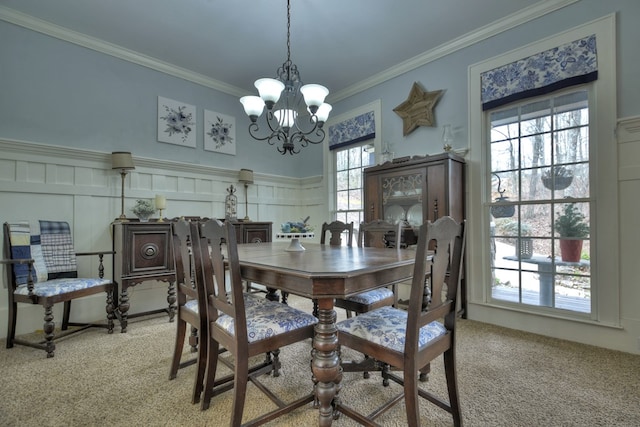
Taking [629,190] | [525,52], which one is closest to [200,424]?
[629,190]

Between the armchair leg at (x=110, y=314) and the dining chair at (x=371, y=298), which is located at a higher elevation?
the dining chair at (x=371, y=298)

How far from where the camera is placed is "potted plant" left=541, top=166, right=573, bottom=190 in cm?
255

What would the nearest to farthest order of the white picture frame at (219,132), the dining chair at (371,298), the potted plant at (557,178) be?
the dining chair at (371,298)
the potted plant at (557,178)
the white picture frame at (219,132)

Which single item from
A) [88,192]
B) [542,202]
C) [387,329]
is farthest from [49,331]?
[542,202]

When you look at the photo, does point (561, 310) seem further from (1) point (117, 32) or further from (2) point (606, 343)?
(1) point (117, 32)

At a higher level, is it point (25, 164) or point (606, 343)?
point (25, 164)

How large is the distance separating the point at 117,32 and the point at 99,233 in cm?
198

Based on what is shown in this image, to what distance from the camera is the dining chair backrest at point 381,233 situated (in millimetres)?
2394

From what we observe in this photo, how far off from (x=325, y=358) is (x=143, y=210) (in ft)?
8.59

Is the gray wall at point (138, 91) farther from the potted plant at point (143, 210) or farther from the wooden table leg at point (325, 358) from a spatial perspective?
the wooden table leg at point (325, 358)

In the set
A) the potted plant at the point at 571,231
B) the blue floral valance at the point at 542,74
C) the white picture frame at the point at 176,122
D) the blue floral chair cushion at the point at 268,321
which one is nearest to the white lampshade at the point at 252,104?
the blue floral chair cushion at the point at 268,321

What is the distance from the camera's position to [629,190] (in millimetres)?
2234

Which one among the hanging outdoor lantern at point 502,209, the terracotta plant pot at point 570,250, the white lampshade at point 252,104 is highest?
the white lampshade at point 252,104

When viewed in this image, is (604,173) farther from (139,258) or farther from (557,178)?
(139,258)
